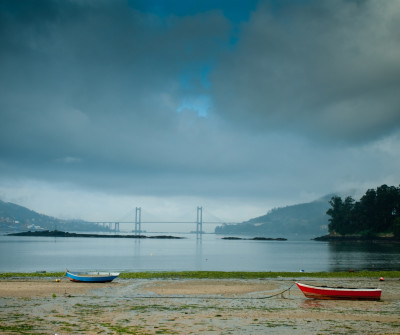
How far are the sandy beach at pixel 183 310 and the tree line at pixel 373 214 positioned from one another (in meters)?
145

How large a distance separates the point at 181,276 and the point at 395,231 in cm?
13881

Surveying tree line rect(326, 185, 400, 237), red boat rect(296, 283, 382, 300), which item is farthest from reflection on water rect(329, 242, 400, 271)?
tree line rect(326, 185, 400, 237)

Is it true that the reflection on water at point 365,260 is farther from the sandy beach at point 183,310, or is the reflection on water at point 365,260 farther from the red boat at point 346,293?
the red boat at point 346,293

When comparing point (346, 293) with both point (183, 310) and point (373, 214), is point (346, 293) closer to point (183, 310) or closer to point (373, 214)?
point (183, 310)

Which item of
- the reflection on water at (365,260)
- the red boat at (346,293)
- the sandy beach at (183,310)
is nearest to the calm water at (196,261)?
the reflection on water at (365,260)

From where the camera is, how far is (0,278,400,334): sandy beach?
19156 mm

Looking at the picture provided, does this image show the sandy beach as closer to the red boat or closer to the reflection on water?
the red boat

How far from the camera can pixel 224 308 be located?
25047mm

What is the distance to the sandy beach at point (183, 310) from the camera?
1916cm

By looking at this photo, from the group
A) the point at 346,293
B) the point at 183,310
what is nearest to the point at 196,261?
the point at 346,293

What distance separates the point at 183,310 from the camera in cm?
2416

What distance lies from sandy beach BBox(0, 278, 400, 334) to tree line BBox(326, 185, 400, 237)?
145 meters

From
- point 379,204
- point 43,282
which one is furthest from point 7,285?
point 379,204

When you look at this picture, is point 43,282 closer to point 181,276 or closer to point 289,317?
point 181,276
